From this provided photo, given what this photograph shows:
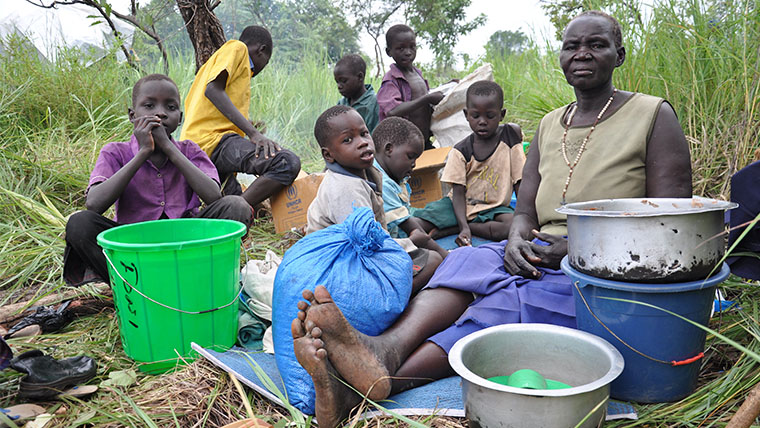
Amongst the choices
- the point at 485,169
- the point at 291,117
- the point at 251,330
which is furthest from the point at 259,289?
the point at 291,117

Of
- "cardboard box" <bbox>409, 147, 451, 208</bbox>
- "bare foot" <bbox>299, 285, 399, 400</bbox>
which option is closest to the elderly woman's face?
"bare foot" <bbox>299, 285, 399, 400</bbox>

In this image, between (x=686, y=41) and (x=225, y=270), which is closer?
(x=225, y=270)

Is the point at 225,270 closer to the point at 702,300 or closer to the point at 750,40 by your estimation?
the point at 702,300

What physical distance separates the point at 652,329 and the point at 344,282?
0.93m

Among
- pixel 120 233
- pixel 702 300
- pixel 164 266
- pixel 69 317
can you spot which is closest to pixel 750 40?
pixel 702 300

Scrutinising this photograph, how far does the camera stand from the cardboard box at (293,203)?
3.67 m

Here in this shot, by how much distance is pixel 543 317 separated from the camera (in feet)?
6.01

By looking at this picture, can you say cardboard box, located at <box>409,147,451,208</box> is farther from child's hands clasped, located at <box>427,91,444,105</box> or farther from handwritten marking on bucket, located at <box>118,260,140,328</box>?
handwritten marking on bucket, located at <box>118,260,140,328</box>

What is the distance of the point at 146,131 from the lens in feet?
7.89

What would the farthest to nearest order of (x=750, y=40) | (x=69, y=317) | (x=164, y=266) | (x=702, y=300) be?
(x=750, y=40)
(x=69, y=317)
(x=164, y=266)
(x=702, y=300)

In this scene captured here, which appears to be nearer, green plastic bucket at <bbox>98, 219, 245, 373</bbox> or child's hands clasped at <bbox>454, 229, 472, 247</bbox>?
green plastic bucket at <bbox>98, 219, 245, 373</bbox>

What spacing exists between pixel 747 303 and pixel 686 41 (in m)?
2.17

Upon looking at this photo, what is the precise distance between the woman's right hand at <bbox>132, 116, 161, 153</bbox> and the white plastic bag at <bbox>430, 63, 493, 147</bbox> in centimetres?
262

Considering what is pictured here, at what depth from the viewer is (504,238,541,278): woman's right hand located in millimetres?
1886
